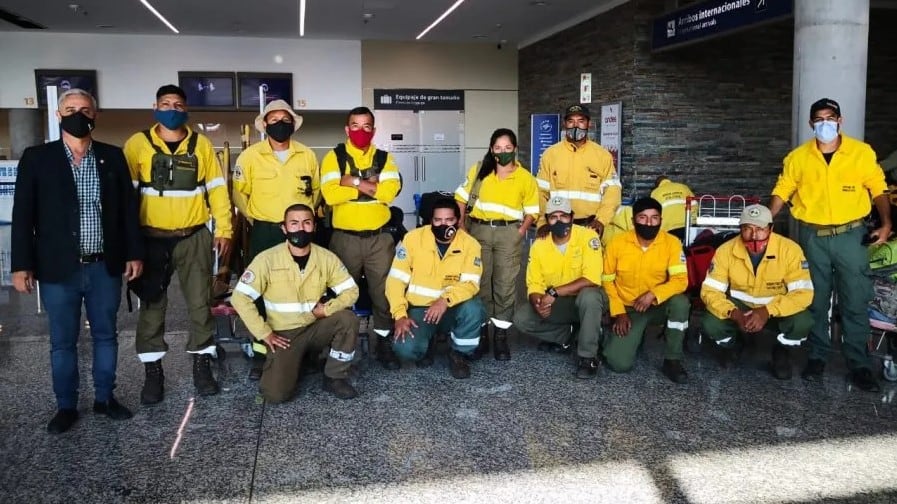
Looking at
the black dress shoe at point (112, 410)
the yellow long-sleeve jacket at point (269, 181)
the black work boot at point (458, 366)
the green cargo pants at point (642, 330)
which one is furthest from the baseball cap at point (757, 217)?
the black dress shoe at point (112, 410)

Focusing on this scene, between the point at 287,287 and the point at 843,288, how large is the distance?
135 inches

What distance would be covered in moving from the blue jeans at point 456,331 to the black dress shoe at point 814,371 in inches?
82.1

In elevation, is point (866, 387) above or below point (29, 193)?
below

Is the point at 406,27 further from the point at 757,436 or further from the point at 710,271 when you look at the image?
the point at 757,436

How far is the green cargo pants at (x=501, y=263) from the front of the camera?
5.24 meters

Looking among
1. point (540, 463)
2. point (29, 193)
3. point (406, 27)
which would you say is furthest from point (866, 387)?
point (406, 27)

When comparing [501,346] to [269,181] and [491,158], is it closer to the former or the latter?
[491,158]

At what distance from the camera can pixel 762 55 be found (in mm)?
9930

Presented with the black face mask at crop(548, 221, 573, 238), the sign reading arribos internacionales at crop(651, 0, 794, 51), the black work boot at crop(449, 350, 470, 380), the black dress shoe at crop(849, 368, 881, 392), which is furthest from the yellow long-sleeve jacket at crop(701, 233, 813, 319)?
the sign reading arribos internacionales at crop(651, 0, 794, 51)

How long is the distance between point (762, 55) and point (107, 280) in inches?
355

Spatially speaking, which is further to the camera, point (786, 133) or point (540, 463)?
point (786, 133)

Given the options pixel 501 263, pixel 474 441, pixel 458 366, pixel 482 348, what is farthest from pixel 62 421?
pixel 501 263

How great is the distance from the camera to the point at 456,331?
4.84 meters

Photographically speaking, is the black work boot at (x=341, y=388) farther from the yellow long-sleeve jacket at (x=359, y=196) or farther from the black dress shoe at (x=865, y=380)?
the black dress shoe at (x=865, y=380)
